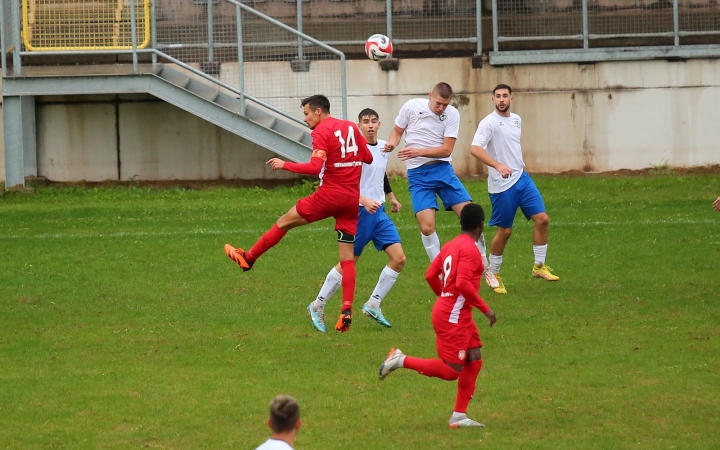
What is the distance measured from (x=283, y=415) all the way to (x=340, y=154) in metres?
5.44

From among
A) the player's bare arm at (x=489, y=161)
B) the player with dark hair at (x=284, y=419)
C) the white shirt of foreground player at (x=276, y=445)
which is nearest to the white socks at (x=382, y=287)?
the player's bare arm at (x=489, y=161)

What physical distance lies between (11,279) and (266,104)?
7707 millimetres

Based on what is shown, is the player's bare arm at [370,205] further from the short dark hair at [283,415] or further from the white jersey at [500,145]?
the short dark hair at [283,415]

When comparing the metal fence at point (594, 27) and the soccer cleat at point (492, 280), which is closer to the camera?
the soccer cleat at point (492, 280)

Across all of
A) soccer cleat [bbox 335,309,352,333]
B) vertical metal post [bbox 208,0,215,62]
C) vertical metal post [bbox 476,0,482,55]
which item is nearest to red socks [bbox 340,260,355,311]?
soccer cleat [bbox 335,309,352,333]

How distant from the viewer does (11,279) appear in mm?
13258

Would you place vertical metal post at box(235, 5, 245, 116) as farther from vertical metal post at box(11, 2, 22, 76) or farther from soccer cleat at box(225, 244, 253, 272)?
Answer: soccer cleat at box(225, 244, 253, 272)

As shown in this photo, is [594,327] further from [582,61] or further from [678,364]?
[582,61]

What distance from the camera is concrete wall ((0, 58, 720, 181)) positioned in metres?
21.7

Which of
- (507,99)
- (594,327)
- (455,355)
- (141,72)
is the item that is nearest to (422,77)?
(141,72)

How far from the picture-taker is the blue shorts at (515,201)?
40.4 ft

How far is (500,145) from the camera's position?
1242 centimetres

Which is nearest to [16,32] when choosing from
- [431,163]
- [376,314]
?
[431,163]

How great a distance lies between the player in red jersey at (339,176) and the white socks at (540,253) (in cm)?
302
